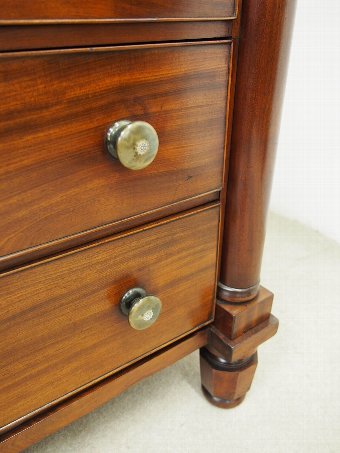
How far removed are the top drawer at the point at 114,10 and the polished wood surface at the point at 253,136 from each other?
0.12ft

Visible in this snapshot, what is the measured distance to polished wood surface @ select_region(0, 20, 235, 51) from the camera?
0.30 metres

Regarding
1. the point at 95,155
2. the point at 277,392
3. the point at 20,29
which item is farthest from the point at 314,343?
the point at 20,29

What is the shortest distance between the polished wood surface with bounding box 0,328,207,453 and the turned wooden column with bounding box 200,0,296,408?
5cm

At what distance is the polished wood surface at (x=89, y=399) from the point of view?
17.5 inches

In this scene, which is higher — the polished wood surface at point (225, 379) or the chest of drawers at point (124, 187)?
the chest of drawers at point (124, 187)

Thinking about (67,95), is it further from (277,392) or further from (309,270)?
(309,270)

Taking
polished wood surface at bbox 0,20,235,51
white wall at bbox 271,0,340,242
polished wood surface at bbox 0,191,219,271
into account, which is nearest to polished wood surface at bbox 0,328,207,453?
polished wood surface at bbox 0,191,219,271

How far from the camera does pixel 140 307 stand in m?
0.44

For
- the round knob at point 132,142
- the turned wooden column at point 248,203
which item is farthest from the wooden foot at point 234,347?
the round knob at point 132,142

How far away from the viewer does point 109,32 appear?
34 cm

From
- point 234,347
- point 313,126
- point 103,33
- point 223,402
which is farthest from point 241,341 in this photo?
point 313,126

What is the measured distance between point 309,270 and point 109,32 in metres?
0.71

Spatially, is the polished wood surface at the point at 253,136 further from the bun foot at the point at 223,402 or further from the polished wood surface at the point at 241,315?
the bun foot at the point at 223,402

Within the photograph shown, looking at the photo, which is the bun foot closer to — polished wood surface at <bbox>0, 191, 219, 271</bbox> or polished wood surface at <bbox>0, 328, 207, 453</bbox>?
polished wood surface at <bbox>0, 328, 207, 453</bbox>
